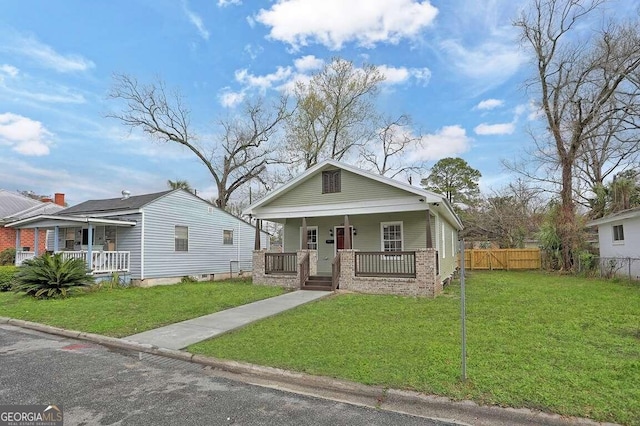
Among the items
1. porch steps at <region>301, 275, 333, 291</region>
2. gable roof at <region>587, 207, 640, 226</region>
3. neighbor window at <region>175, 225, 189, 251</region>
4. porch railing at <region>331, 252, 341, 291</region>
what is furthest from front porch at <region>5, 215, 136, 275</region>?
gable roof at <region>587, 207, 640, 226</region>

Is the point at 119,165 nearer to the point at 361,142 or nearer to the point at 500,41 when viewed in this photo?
the point at 361,142

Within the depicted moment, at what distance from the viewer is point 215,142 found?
29.9 meters

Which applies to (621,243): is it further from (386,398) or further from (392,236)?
(386,398)

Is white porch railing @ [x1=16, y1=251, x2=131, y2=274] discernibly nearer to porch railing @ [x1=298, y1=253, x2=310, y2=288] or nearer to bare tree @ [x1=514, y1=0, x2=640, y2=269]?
porch railing @ [x1=298, y1=253, x2=310, y2=288]

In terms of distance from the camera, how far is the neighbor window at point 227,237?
1914cm

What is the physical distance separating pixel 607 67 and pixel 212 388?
2342 cm

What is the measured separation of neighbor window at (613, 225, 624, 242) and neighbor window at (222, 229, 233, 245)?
1883cm

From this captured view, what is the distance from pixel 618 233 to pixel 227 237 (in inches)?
747

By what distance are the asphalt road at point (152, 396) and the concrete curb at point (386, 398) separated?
0.50 feet

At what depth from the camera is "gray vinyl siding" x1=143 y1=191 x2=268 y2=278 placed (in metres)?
15.1

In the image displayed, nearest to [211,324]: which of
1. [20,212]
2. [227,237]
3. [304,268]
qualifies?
[304,268]

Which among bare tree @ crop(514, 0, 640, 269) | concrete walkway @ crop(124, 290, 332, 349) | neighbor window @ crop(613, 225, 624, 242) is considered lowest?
concrete walkway @ crop(124, 290, 332, 349)

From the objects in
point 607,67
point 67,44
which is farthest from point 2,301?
point 607,67

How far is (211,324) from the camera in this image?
7.20 m
